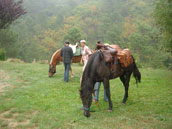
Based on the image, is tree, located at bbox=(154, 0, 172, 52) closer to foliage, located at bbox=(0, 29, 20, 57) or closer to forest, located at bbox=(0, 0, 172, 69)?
forest, located at bbox=(0, 0, 172, 69)

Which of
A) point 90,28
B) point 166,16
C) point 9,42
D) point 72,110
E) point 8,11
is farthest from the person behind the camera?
point 90,28

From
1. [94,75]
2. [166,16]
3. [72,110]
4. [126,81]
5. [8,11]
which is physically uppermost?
[8,11]

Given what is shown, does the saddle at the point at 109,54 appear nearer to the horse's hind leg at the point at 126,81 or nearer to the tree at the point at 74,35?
the horse's hind leg at the point at 126,81

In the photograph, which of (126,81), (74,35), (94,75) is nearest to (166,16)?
(126,81)

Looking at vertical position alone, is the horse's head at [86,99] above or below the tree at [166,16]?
below

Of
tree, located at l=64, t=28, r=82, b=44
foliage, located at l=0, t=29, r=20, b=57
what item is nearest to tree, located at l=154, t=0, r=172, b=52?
tree, located at l=64, t=28, r=82, b=44

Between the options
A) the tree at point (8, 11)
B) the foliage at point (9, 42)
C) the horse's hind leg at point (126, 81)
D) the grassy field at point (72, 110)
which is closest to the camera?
the grassy field at point (72, 110)

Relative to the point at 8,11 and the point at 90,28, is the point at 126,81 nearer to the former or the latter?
the point at 8,11

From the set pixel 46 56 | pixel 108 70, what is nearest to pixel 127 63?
pixel 108 70

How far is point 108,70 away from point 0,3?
516 inches

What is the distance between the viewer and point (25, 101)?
17.6 feet

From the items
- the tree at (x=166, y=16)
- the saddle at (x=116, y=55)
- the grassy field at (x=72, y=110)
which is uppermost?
the tree at (x=166, y=16)

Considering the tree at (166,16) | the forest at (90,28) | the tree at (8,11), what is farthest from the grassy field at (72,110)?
the forest at (90,28)

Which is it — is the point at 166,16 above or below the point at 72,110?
above
